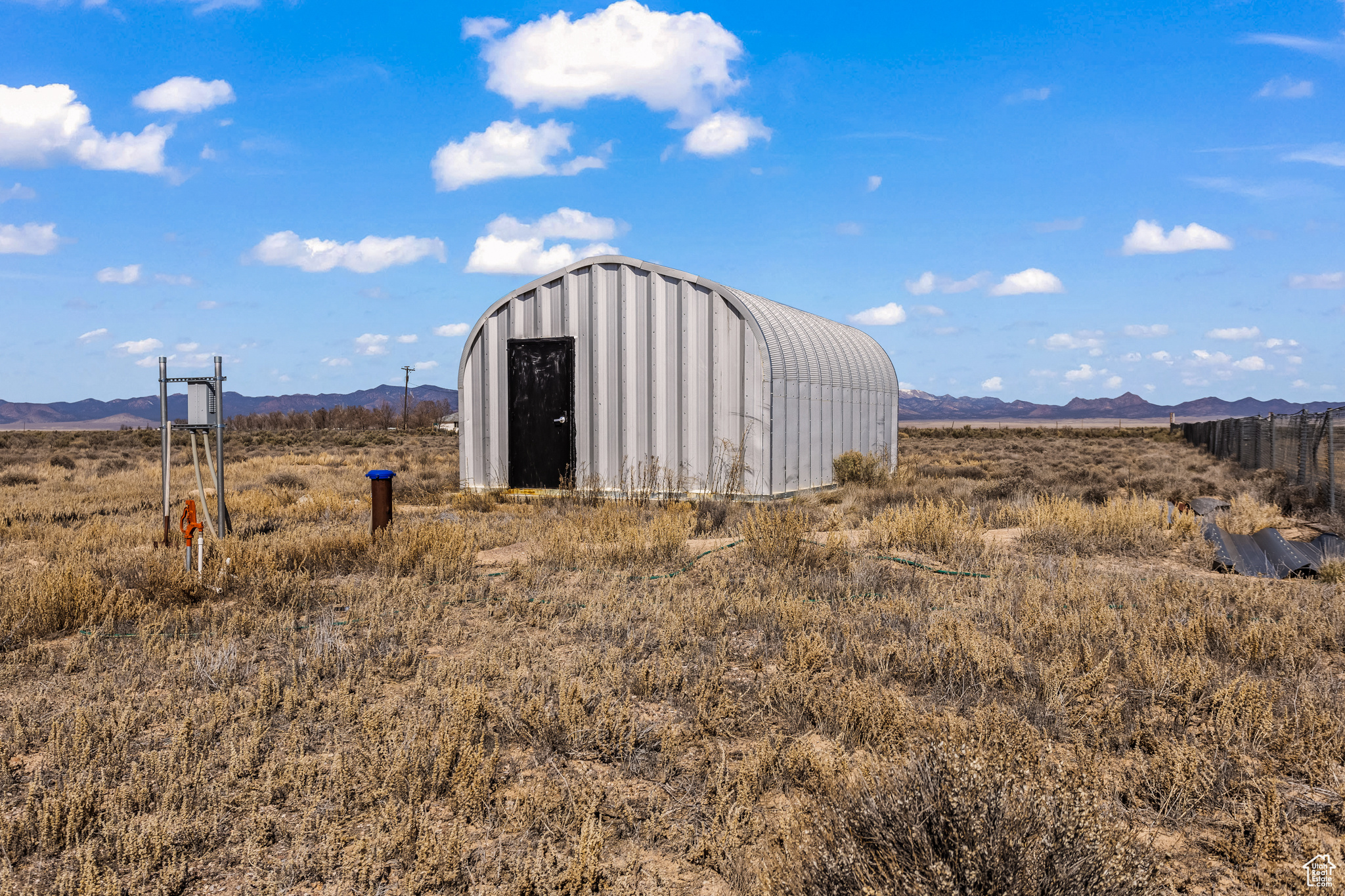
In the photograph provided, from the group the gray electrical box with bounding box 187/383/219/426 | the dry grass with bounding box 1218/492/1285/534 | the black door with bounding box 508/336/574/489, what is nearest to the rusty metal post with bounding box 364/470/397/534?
the gray electrical box with bounding box 187/383/219/426

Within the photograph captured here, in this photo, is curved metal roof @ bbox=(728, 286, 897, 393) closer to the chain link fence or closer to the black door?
the black door

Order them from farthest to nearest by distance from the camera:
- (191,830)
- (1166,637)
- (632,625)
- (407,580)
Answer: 1. (407,580)
2. (632,625)
3. (1166,637)
4. (191,830)

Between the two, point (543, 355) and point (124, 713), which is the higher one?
point (543, 355)

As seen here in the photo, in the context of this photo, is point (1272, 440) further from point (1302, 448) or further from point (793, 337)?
point (793, 337)

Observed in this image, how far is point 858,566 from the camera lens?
776cm

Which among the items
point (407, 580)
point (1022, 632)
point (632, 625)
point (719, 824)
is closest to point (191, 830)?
point (719, 824)

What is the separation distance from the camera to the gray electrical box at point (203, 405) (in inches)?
336

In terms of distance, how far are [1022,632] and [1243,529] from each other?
21.2ft

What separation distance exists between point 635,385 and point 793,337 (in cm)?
313

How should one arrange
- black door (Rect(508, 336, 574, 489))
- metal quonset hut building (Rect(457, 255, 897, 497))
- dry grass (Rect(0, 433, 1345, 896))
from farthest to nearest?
black door (Rect(508, 336, 574, 489))
metal quonset hut building (Rect(457, 255, 897, 497))
dry grass (Rect(0, 433, 1345, 896))

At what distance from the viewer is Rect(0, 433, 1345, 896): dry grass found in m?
2.94

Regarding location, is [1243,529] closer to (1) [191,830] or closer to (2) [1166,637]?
(2) [1166,637]

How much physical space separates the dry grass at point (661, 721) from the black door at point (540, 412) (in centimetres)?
584

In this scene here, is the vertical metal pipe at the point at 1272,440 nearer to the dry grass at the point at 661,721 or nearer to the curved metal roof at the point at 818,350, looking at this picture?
the curved metal roof at the point at 818,350
